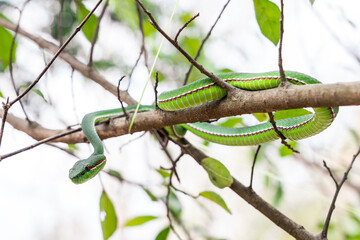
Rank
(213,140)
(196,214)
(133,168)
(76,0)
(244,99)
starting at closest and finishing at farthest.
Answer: (244,99) < (213,140) < (76,0) < (133,168) < (196,214)

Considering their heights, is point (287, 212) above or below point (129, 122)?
below

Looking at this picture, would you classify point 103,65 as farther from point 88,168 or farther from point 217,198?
point 217,198

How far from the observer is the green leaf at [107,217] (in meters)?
1.85

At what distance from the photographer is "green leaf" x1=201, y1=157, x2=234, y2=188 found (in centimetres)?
157

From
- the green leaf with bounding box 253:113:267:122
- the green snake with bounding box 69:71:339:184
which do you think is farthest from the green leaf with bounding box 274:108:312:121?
the green leaf with bounding box 253:113:267:122

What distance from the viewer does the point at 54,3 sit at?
3.32 meters

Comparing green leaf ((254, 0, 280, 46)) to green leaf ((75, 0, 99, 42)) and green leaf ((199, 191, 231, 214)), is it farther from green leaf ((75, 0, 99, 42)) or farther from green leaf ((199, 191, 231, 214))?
green leaf ((75, 0, 99, 42))

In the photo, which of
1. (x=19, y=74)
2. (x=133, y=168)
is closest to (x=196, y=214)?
(x=133, y=168)

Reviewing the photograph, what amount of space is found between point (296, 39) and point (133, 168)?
3843 millimetres

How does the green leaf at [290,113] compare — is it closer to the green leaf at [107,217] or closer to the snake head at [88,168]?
the snake head at [88,168]

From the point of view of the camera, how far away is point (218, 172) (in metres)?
1.59

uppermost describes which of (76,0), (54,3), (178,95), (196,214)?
(54,3)

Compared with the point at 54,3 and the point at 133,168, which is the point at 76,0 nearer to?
the point at 54,3

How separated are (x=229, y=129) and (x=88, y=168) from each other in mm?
710
